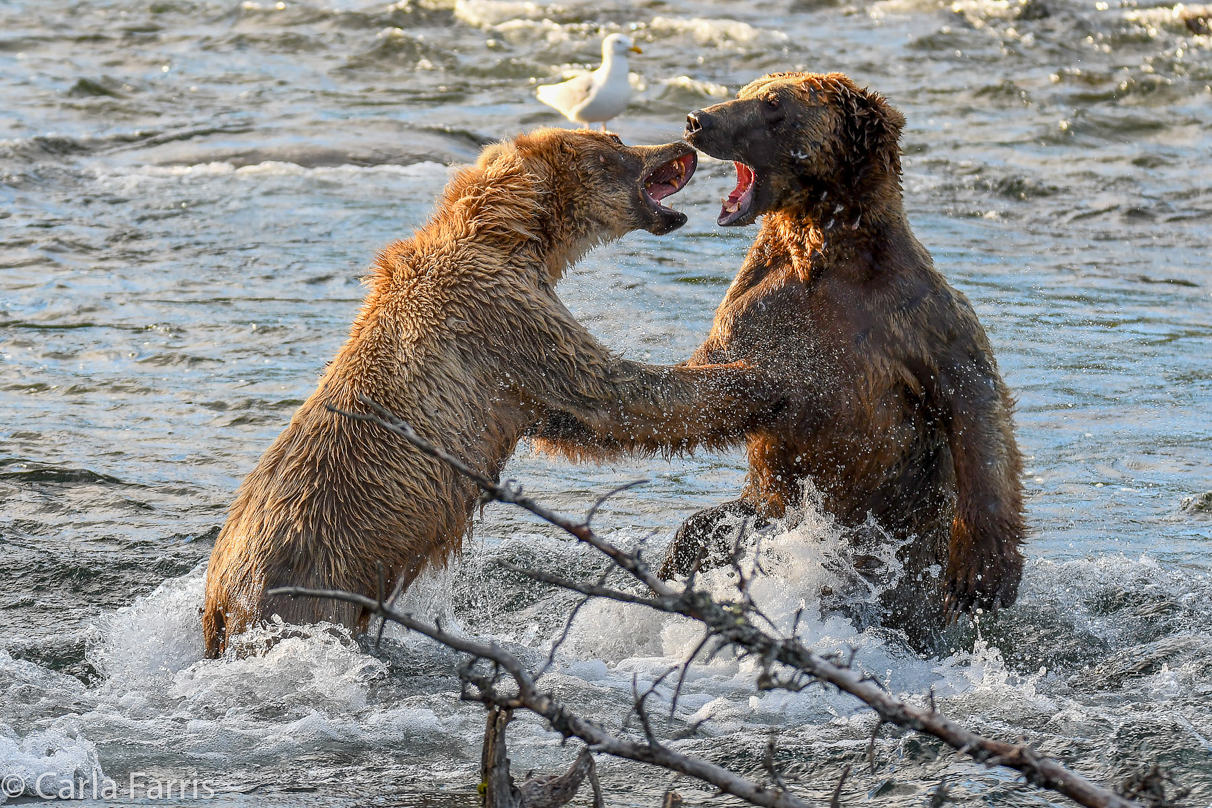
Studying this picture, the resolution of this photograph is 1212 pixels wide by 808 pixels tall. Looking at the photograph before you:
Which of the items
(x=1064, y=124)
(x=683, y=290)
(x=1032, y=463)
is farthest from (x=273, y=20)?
(x=1032, y=463)

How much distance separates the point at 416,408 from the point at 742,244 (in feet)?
23.2

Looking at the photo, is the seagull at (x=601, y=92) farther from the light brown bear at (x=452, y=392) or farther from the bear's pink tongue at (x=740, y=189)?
the light brown bear at (x=452, y=392)

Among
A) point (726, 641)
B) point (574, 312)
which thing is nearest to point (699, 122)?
point (726, 641)

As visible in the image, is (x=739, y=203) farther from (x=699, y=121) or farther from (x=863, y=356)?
(x=863, y=356)

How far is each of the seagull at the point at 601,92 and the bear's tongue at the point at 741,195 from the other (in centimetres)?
832

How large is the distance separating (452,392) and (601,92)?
9269 millimetres

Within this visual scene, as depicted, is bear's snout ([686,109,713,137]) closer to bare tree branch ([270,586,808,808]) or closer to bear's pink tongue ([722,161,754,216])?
bear's pink tongue ([722,161,754,216])

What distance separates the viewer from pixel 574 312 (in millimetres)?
9758

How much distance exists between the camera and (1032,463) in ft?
24.8

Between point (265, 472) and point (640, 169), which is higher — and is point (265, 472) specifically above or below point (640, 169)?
below

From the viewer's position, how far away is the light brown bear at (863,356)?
16.7 ft

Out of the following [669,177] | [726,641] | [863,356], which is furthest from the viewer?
[669,177]

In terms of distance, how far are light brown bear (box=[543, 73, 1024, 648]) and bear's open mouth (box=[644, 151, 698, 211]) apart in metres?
0.28

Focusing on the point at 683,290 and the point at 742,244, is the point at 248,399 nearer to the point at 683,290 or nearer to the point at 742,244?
the point at 683,290
